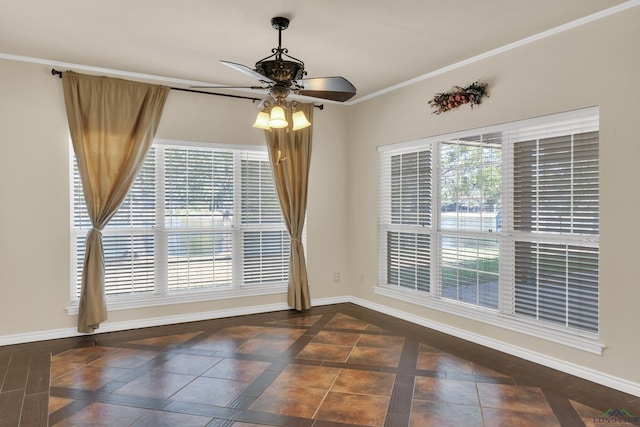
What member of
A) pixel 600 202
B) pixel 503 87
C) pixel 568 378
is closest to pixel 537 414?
pixel 568 378

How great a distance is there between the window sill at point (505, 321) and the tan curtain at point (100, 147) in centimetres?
316

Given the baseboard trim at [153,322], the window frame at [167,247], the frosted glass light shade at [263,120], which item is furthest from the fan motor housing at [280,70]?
the baseboard trim at [153,322]

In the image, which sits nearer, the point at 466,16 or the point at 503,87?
the point at 466,16

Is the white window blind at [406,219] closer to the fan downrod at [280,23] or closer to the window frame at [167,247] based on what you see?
the window frame at [167,247]

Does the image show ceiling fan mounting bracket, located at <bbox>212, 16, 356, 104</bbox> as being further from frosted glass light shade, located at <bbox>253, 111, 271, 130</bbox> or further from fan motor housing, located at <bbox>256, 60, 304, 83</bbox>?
frosted glass light shade, located at <bbox>253, 111, 271, 130</bbox>

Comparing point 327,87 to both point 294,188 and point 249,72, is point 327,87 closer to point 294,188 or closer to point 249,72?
point 249,72

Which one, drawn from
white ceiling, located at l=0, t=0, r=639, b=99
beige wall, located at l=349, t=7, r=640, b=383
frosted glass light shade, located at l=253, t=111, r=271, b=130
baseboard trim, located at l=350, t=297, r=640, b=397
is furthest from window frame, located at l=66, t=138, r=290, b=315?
beige wall, located at l=349, t=7, r=640, b=383

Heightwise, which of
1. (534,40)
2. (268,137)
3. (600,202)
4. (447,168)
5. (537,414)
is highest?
(534,40)

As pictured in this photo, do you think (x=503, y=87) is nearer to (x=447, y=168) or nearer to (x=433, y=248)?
(x=447, y=168)

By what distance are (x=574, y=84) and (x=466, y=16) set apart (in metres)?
1.00

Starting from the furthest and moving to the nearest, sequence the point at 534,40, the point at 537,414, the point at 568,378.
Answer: the point at 534,40
the point at 568,378
the point at 537,414

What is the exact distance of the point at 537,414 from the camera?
8.92 feet

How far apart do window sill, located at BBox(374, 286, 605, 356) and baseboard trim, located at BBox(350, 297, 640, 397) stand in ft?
0.49

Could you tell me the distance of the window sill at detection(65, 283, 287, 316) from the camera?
448 cm
